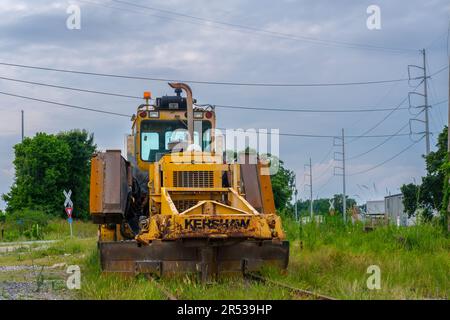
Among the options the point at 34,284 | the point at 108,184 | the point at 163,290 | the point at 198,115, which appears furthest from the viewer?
the point at 198,115

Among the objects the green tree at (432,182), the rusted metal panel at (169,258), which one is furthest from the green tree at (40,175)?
the rusted metal panel at (169,258)

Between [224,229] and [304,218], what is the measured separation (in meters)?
10.2

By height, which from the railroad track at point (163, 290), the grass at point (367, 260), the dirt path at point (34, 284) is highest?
the grass at point (367, 260)

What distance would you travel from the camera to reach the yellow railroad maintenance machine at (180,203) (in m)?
10.9

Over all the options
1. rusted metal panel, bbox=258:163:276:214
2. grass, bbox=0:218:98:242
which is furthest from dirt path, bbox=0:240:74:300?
grass, bbox=0:218:98:242

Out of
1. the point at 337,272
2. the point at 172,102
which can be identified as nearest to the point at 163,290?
the point at 337,272

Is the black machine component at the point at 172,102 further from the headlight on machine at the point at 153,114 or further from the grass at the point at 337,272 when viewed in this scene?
the grass at the point at 337,272

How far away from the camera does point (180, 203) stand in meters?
12.8

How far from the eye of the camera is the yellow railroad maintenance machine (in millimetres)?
10906

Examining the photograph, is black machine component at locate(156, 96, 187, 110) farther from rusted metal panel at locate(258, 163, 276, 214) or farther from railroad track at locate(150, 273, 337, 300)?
railroad track at locate(150, 273, 337, 300)

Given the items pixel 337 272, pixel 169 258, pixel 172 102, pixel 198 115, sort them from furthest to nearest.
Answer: pixel 172 102 → pixel 198 115 → pixel 337 272 → pixel 169 258

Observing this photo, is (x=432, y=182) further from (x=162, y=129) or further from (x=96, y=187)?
(x=96, y=187)
